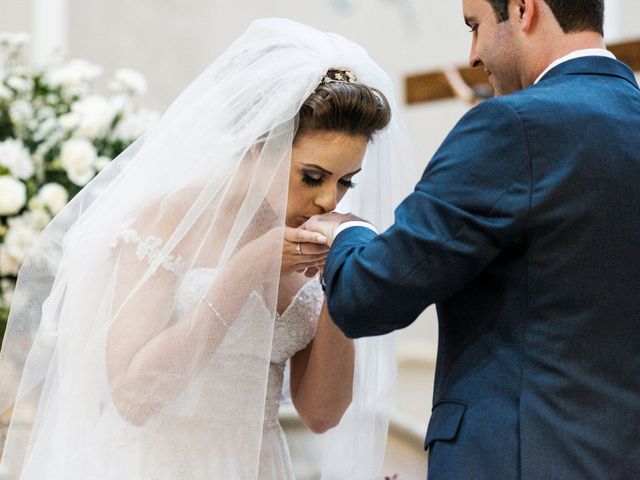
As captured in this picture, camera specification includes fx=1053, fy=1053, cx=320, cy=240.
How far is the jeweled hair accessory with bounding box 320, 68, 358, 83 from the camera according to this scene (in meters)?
2.45

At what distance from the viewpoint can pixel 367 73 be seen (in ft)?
8.36

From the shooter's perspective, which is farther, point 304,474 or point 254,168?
point 304,474

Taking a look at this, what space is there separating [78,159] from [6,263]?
39cm

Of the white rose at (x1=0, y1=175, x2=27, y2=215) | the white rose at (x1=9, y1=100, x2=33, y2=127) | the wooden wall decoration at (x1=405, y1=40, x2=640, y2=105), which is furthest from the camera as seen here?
the wooden wall decoration at (x1=405, y1=40, x2=640, y2=105)

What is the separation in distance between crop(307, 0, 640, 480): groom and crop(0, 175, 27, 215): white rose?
1.55m

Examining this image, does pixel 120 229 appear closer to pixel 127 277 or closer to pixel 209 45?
pixel 127 277

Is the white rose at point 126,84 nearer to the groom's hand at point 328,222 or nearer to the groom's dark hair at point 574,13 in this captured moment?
the groom's hand at point 328,222

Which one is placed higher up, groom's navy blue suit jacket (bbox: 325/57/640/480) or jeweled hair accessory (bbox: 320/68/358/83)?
jeweled hair accessory (bbox: 320/68/358/83)

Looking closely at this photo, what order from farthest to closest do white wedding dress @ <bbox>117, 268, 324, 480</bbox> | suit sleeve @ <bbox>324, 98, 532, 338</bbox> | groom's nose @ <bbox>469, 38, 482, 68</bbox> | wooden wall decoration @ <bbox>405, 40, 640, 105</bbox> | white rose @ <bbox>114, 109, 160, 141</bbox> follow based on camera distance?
1. wooden wall decoration @ <bbox>405, 40, 640, 105</bbox>
2. white rose @ <bbox>114, 109, 160, 141</bbox>
3. white wedding dress @ <bbox>117, 268, 324, 480</bbox>
4. groom's nose @ <bbox>469, 38, 482, 68</bbox>
5. suit sleeve @ <bbox>324, 98, 532, 338</bbox>

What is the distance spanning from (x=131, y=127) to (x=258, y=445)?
61.9 inches

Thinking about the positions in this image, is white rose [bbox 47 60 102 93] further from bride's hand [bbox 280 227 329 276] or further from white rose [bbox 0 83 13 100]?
bride's hand [bbox 280 227 329 276]

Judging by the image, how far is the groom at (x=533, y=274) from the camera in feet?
6.18

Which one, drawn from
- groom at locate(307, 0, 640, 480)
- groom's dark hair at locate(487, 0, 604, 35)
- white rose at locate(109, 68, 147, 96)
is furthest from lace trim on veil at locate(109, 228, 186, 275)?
white rose at locate(109, 68, 147, 96)

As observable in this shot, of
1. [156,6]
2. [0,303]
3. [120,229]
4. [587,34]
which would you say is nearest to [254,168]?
[120,229]
